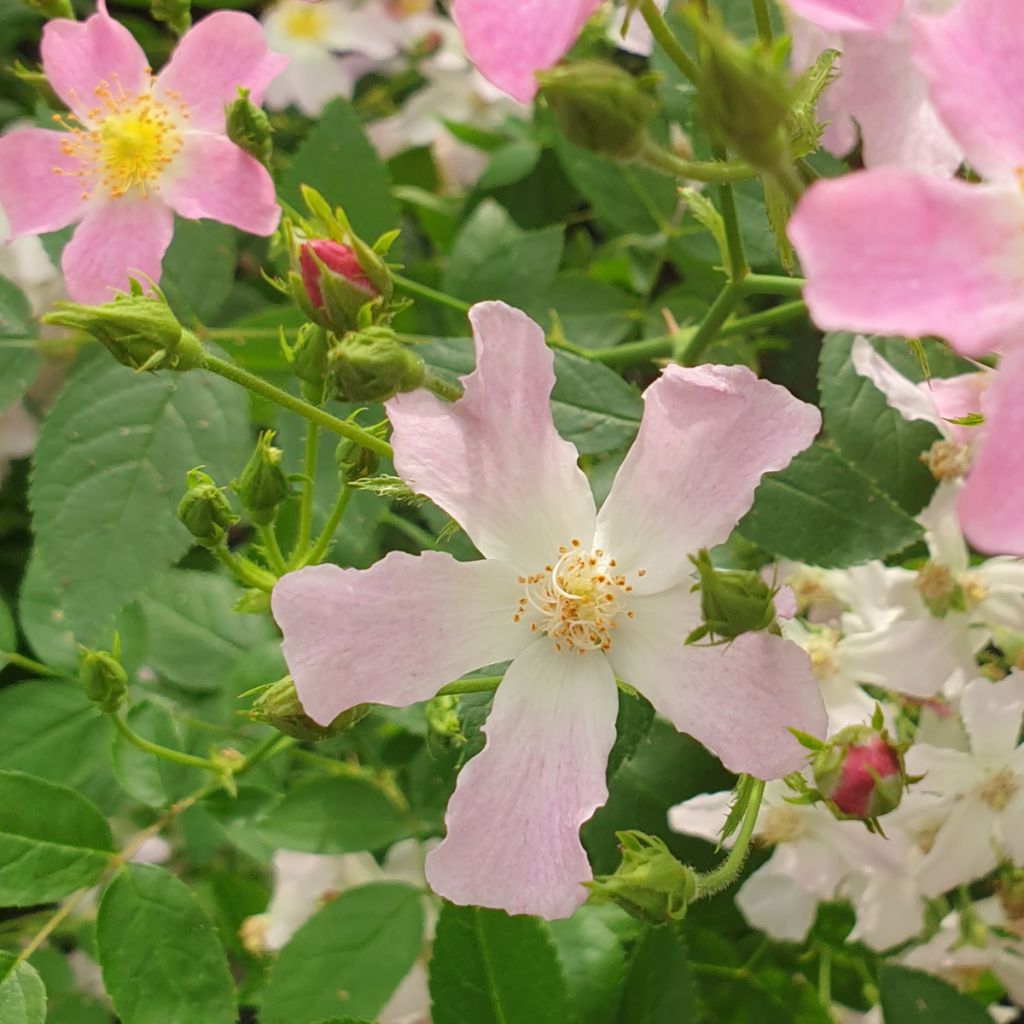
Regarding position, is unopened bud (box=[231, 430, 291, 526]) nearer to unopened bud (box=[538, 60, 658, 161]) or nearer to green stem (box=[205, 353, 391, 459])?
green stem (box=[205, 353, 391, 459])

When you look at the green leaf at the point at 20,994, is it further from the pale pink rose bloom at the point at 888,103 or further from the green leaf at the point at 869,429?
the pale pink rose bloom at the point at 888,103

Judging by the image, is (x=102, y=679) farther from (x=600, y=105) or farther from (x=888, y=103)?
(x=888, y=103)

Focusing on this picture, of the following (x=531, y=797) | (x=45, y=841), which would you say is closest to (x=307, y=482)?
(x=531, y=797)

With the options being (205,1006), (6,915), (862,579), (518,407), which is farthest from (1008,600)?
(6,915)

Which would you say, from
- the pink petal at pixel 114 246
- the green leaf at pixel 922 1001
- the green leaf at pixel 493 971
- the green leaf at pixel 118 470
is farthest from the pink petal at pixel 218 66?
the green leaf at pixel 922 1001

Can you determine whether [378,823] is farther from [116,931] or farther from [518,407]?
[518,407]

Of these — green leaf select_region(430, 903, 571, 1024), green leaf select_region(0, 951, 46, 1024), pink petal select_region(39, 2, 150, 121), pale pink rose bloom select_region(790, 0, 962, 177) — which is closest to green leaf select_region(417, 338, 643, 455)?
pale pink rose bloom select_region(790, 0, 962, 177)

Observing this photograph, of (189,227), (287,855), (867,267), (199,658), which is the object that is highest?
(867,267)
